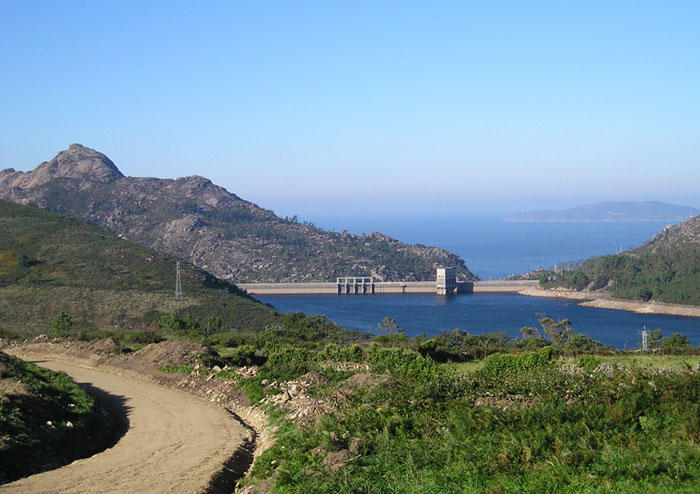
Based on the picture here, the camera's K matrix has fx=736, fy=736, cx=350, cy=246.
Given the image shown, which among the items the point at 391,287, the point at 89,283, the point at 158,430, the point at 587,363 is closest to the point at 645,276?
the point at 391,287

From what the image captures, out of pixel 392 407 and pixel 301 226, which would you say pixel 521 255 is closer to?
pixel 301 226

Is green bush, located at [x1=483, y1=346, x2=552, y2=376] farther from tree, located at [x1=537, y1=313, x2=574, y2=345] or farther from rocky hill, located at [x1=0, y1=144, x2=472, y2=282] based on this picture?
rocky hill, located at [x1=0, y1=144, x2=472, y2=282]

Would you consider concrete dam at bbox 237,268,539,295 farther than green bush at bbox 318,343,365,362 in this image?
Yes

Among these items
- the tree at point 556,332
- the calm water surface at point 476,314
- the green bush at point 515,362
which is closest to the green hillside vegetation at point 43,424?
the green bush at point 515,362

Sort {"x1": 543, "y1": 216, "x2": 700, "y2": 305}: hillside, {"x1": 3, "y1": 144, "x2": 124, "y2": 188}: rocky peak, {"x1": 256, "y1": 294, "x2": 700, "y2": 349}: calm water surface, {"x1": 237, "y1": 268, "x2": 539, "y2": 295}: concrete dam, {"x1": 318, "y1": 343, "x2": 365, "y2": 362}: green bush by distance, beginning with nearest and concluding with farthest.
→ 1. {"x1": 318, "y1": 343, "x2": 365, "y2": 362}: green bush
2. {"x1": 256, "y1": 294, "x2": 700, "y2": 349}: calm water surface
3. {"x1": 543, "y1": 216, "x2": 700, "y2": 305}: hillside
4. {"x1": 237, "y1": 268, "x2": 539, "y2": 295}: concrete dam
5. {"x1": 3, "y1": 144, "x2": 124, "y2": 188}: rocky peak

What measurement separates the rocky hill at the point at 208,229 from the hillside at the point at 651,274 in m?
19.1

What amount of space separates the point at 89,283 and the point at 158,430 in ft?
134

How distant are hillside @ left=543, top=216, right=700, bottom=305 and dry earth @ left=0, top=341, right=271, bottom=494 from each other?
218ft

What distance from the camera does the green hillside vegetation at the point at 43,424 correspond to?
30.4 feet

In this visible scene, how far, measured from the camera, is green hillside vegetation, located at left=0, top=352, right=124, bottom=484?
9258mm

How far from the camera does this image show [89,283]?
163ft

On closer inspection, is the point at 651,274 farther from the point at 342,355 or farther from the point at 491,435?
the point at 491,435

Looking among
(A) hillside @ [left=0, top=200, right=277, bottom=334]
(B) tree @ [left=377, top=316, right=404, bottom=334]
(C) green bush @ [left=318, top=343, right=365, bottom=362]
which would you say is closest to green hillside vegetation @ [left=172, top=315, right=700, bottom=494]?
(C) green bush @ [left=318, top=343, right=365, bottom=362]

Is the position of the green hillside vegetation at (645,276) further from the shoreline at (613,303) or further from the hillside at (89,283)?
the hillside at (89,283)
